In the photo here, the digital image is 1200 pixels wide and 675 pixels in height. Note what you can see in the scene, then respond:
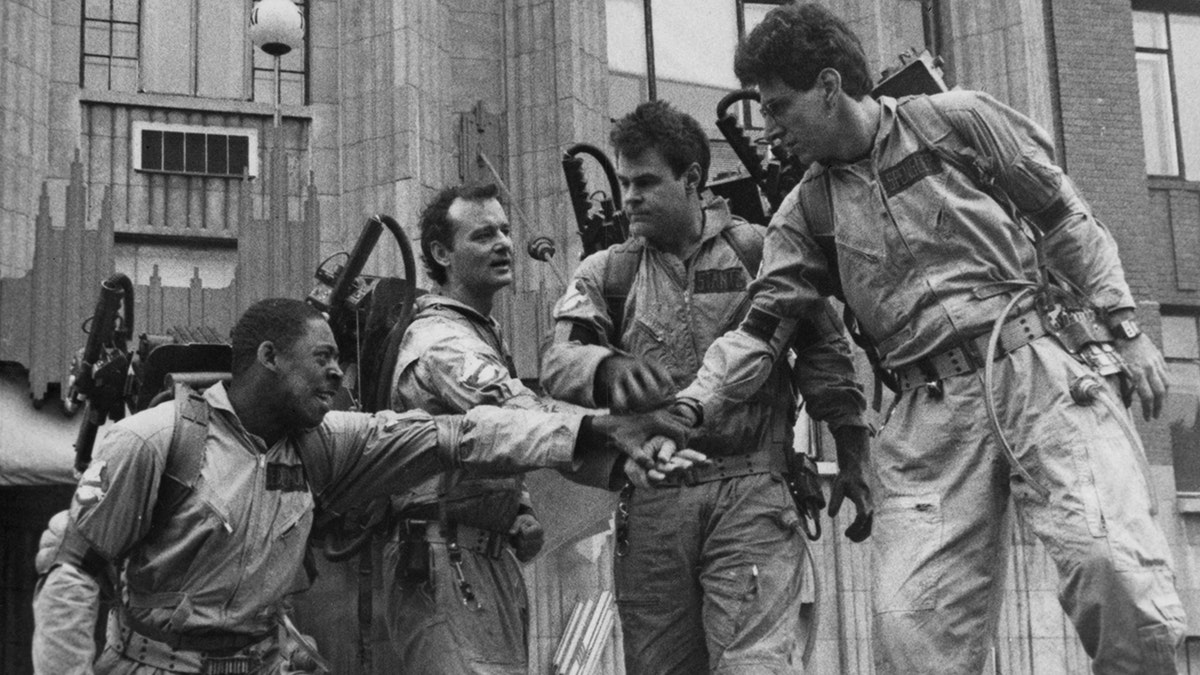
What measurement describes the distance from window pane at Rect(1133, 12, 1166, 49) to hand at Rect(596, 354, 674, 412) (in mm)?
15894

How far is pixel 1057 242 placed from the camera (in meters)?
5.71

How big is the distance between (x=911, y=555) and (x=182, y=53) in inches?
467

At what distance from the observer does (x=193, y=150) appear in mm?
15695

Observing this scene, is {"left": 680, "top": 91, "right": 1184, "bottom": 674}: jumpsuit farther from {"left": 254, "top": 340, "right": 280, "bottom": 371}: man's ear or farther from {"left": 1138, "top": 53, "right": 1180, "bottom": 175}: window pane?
{"left": 1138, "top": 53, "right": 1180, "bottom": 175}: window pane

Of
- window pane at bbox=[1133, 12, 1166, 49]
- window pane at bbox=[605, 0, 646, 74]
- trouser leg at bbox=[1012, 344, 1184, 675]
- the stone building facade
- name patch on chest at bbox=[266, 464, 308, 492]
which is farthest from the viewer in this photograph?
window pane at bbox=[1133, 12, 1166, 49]

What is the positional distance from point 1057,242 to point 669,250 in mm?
1669

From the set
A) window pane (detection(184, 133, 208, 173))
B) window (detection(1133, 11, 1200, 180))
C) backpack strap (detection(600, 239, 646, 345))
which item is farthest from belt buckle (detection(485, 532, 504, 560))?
window (detection(1133, 11, 1200, 180))

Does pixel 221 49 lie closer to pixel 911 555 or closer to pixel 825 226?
pixel 825 226

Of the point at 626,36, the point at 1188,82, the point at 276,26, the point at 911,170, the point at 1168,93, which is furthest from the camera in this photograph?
the point at 1188,82

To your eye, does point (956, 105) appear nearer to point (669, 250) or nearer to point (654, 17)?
point (669, 250)

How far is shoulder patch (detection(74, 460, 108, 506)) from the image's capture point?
18.4 feet

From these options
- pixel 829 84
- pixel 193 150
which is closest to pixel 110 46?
pixel 193 150

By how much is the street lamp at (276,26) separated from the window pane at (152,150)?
1.44m

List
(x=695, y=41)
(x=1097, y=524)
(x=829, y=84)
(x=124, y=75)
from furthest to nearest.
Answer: (x=695, y=41) < (x=124, y=75) < (x=829, y=84) < (x=1097, y=524)
